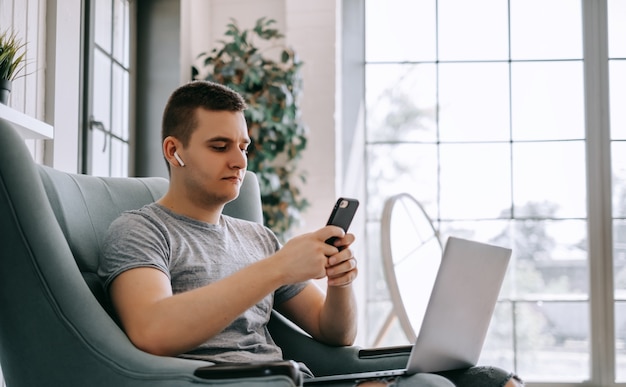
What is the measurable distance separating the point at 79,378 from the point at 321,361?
2.12 ft

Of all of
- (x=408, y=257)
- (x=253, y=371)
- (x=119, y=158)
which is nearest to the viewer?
(x=253, y=371)

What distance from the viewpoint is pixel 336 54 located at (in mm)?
3771

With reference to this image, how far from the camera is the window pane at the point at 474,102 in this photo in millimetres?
4059

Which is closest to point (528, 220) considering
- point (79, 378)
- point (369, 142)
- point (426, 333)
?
point (369, 142)

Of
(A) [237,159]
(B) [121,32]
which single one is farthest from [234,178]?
(B) [121,32]

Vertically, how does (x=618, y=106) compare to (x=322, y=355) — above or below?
above

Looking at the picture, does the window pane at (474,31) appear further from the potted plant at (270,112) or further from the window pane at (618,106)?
the potted plant at (270,112)

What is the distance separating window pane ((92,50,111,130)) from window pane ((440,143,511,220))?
5.76 feet

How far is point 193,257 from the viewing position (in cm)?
160

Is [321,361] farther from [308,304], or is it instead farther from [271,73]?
[271,73]

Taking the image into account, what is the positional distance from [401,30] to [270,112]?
1027 millimetres

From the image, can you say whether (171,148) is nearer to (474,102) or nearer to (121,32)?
(121,32)

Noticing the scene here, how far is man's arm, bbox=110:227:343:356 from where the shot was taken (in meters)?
1.33

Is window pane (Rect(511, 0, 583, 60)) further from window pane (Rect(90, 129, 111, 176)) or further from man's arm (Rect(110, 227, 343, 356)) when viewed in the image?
man's arm (Rect(110, 227, 343, 356))
